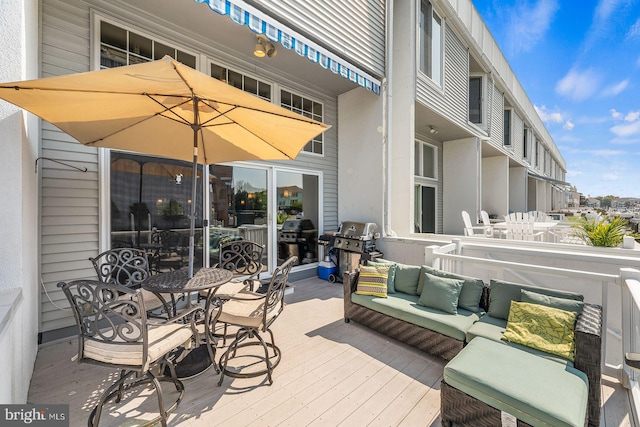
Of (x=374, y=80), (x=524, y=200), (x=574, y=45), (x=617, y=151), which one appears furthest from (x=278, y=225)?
(x=617, y=151)

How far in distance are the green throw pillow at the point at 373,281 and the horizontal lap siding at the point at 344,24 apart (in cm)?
378

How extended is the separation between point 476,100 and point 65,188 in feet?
36.0

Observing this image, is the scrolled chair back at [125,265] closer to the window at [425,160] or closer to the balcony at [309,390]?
the balcony at [309,390]

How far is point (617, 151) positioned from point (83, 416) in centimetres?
5977

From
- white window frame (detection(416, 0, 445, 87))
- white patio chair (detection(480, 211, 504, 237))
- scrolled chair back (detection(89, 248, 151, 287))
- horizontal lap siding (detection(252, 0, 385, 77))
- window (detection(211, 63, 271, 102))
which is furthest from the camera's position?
white patio chair (detection(480, 211, 504, 237))

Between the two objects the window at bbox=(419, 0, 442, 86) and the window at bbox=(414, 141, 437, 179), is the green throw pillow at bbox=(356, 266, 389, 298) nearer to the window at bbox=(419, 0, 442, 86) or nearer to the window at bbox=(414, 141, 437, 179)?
the window at bbox=(419, 0, 442, 86)

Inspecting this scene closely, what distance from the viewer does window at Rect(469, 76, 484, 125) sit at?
8.88m

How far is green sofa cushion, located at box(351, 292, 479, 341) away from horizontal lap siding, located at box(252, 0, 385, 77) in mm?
4112

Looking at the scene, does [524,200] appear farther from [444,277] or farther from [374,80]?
[444,277]

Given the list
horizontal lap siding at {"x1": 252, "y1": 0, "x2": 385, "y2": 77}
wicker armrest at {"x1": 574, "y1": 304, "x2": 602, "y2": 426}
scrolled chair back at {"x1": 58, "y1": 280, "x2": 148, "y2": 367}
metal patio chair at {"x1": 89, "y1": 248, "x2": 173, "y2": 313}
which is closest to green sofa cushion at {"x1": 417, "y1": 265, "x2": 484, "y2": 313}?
wicker armrest at {"x1": 574, "y1": 304, "x2": 602, "y2": 426}

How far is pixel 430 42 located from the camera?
6453 mm

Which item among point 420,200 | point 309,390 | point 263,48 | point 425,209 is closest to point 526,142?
point 425,209

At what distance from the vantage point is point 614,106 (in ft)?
81.8

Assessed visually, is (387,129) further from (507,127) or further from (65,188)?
(507,127)
